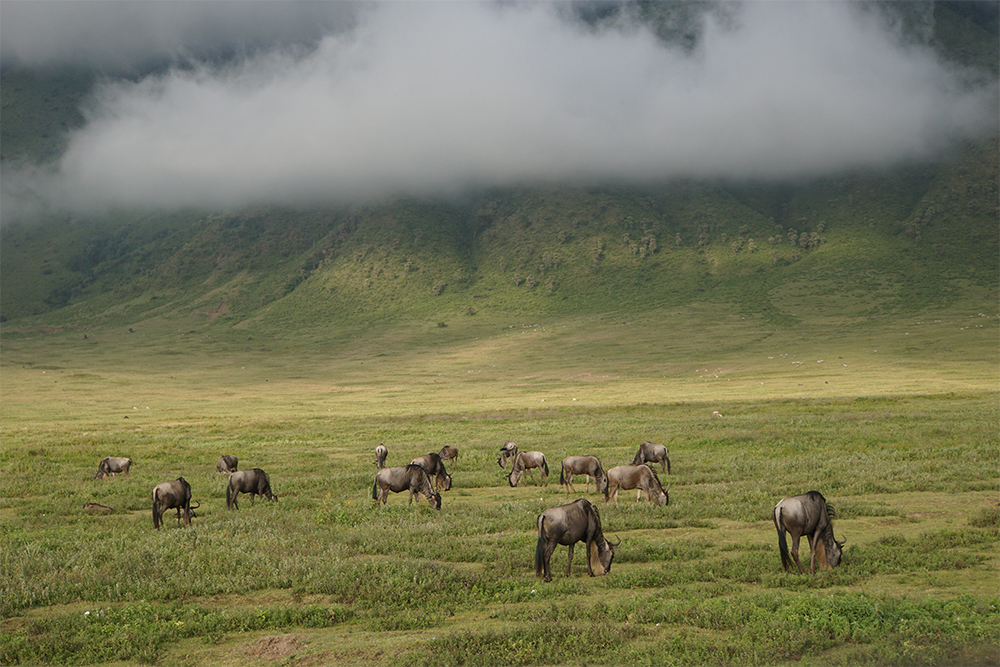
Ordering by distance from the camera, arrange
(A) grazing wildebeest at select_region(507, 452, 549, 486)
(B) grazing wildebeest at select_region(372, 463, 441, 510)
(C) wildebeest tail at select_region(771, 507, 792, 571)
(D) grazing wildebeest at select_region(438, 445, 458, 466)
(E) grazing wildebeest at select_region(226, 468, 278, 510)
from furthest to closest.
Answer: (D) grazing wildebeest at select_region(438, 445, 458, 466) < (A) grazing wildebeest at select_region(507, 452, 549, 486) < (E) grazing wildebeest at select_region(226, 468, 278, 510) < (B) grazing wildebeest at select_region(372, 463, 441, 510) < (C) wildebeest tail at select_region(771, 507, 792, 571)

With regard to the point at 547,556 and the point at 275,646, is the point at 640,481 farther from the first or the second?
the point at 275,646

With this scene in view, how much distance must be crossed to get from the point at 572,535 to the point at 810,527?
4935 mm

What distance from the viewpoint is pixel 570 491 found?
Answer: 2498 cm

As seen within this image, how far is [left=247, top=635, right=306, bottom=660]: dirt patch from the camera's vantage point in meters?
10.9

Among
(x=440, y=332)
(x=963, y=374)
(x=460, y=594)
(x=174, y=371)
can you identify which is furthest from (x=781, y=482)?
(x=440, y=332)

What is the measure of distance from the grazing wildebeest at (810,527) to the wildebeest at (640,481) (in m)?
7.20

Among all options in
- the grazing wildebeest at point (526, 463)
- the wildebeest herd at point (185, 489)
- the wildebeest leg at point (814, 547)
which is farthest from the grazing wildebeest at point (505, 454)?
the wildebeest leg at point (814, 547)

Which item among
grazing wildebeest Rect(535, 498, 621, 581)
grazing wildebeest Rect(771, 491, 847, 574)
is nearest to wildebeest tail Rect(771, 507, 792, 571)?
grazing wildebeest Rect(771, 491, 847, 574)

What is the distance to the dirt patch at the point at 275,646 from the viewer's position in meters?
10.9

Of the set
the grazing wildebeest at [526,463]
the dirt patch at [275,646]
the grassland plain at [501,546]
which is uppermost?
the grazing wildebeest at [526,463]

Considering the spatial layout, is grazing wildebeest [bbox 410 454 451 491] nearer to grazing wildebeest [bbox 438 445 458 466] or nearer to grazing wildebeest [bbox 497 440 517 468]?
grazing wildebeest [bbox 497 440 517 468]

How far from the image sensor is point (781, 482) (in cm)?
2442

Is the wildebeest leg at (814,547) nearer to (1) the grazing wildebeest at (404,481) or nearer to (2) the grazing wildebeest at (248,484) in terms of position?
(1) the grazing wildebeest at (404,481)

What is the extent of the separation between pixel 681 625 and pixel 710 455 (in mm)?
22111
